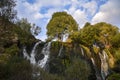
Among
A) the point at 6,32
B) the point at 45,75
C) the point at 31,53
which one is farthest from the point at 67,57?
the point at 6,32

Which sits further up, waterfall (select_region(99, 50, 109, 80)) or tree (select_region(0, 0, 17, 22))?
tree (select_region(0, 0, 17, 22))

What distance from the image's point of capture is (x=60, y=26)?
80.7m

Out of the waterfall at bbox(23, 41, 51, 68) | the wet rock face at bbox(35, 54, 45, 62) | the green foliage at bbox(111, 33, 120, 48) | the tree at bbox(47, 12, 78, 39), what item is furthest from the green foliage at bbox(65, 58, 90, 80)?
the green foliage at bbox(111, 33, 120, 48)

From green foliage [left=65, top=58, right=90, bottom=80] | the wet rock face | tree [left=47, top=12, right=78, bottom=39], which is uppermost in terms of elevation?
tree [left=47, top=12, right=78, bottom=39]

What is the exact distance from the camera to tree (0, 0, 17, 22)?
2898cm

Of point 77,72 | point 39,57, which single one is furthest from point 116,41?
point 77,72

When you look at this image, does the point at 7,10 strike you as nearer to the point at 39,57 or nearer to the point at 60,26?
the point at 39,57

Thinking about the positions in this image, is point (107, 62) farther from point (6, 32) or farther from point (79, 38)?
point (6, 32)

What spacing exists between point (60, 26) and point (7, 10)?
51671mm

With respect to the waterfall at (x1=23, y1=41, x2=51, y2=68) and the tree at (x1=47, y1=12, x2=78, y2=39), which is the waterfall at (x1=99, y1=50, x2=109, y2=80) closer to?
the tree at (x1=47, y1=12, x2=78, y2=39)

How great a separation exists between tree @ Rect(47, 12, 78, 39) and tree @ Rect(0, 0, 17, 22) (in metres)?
50.1

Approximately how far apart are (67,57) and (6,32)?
94.8 ft

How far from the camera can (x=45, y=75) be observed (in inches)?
1251

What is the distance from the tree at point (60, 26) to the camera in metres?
80.8
